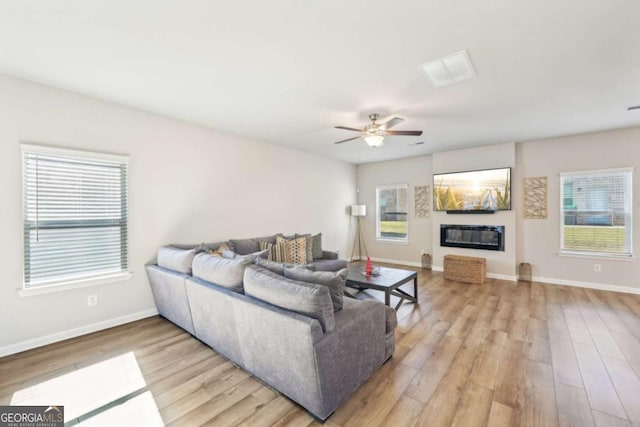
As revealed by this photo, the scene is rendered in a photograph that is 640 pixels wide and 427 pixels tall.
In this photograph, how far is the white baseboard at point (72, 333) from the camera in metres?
2.61

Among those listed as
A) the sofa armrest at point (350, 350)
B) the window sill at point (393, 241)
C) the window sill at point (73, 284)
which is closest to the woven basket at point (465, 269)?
the window sill at point (393, 241)

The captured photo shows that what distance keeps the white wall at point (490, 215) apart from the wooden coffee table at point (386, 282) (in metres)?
2.30

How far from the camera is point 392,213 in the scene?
7.02 m

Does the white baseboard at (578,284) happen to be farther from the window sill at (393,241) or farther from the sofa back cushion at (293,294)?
the sofa back cushion at (293,294)

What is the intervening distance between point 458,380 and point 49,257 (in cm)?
415

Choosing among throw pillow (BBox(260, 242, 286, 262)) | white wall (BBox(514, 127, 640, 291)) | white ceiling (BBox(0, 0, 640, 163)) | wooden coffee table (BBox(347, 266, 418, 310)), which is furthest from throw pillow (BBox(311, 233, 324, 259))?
white wall (BBox(514, 127, 640, 291))

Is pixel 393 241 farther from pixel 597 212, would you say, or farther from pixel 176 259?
pixel 176 259

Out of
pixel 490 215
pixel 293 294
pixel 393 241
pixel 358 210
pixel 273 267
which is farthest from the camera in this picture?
pixel 358 210

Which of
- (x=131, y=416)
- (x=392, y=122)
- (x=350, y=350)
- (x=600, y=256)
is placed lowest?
(x=131, y=416)

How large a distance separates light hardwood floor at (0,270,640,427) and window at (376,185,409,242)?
3.60 metres

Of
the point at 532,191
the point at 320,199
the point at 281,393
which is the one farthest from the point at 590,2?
the point at 320,199

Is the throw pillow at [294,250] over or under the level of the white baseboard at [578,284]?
over

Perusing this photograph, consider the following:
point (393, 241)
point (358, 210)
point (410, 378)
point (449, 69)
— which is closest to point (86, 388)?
point (410, 378)

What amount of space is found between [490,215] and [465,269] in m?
1.29
